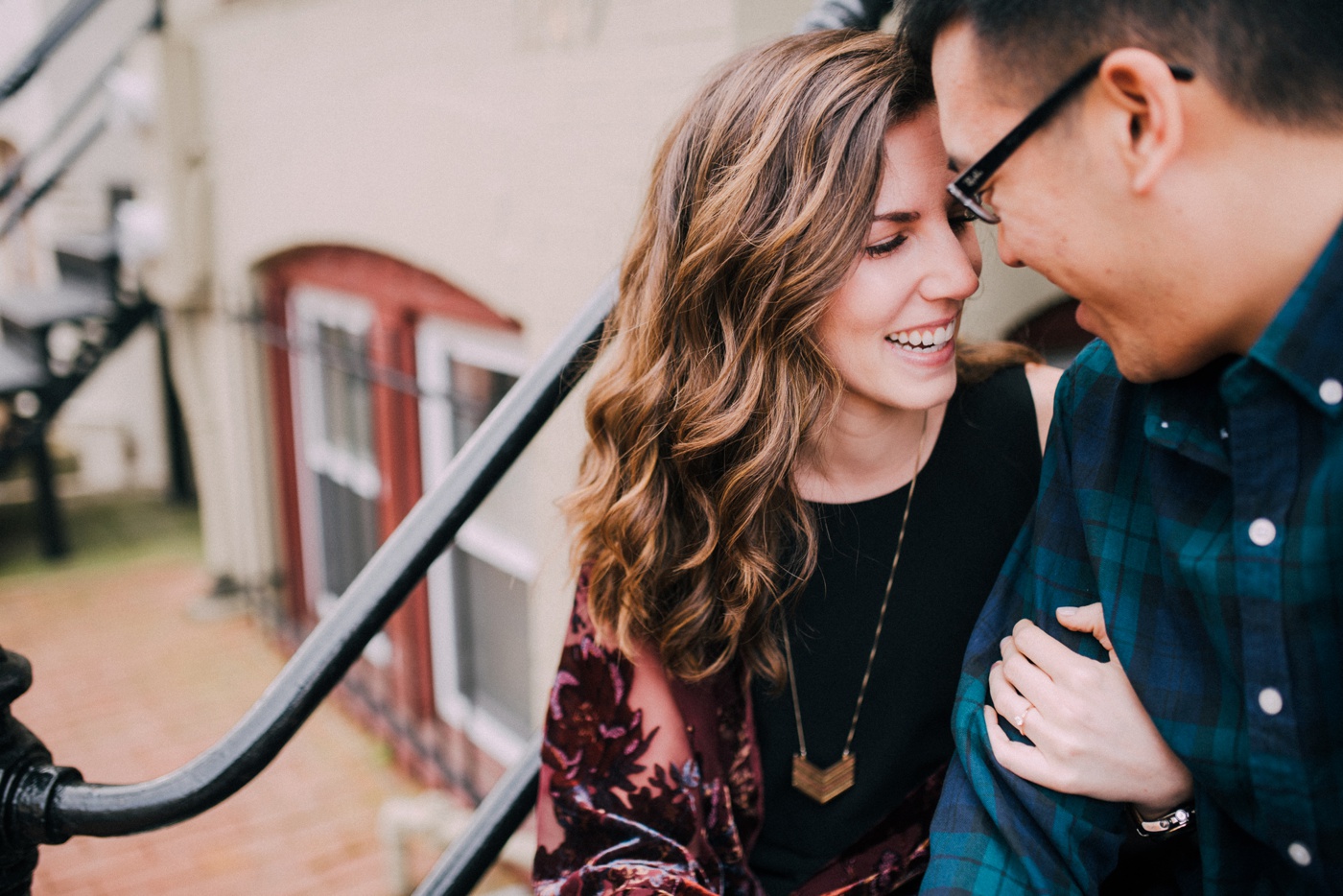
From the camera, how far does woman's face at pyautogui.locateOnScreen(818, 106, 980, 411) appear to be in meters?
1.42

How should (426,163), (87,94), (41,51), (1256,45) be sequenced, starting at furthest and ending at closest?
(87,94), (41,51), (426,163), (1256,45)

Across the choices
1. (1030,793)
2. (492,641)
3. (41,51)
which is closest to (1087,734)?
(1030,793)

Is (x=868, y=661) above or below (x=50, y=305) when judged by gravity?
above

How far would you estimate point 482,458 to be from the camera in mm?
1484

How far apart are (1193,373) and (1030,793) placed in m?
0.51

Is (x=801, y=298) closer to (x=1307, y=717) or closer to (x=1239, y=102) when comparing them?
(x=1239, y=102)

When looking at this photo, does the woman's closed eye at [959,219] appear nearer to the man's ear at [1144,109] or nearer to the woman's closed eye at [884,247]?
the woman's closed eye at [884,247]

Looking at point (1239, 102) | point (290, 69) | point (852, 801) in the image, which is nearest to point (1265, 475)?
point (1239, 102)

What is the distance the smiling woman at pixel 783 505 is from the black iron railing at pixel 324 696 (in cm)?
11

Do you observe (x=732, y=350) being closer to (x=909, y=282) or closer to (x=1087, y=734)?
(x=909, y=282)

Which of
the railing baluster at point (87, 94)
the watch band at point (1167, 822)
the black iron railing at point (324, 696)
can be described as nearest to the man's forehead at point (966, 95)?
the black iron railing at point (324, 696)

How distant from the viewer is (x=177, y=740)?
4.81 m

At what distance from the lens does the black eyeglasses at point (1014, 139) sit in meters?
0.95

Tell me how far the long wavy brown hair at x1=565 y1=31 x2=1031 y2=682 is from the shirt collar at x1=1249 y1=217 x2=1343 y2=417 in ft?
1.97
